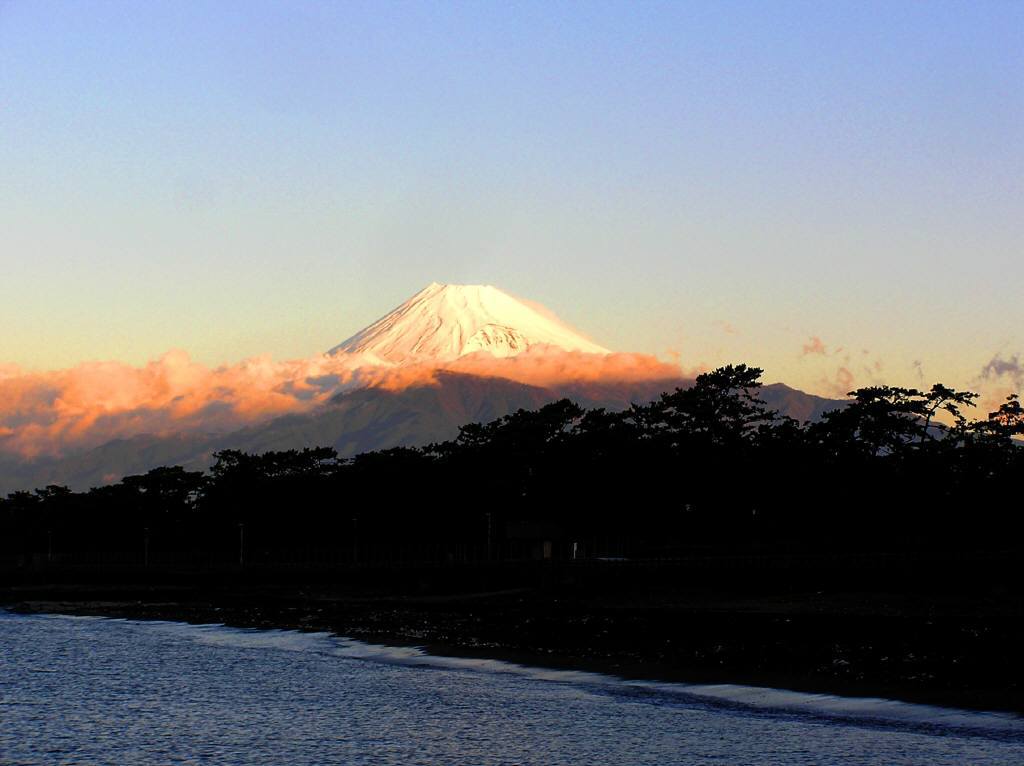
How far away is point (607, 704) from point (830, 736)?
815 cm

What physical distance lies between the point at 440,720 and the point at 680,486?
94.8 metres

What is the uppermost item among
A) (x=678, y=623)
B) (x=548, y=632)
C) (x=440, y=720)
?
(x=678, y=623)

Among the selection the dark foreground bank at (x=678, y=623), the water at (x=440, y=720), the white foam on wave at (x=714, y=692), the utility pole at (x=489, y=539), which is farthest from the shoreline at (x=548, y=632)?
the utility pole at (x=489, y=539)

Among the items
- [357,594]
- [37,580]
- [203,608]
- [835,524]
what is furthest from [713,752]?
[37,580]

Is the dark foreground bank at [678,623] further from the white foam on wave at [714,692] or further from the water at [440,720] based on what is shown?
the water at [440,720]

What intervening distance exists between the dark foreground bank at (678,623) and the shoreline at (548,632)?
10cm

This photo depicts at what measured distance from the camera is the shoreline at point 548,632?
1492 inches

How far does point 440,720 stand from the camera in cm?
3559

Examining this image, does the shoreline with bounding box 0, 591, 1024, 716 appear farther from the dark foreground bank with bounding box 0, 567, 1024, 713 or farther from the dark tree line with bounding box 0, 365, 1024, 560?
the dark tree line with bounding box 0, 365, 1024, 560

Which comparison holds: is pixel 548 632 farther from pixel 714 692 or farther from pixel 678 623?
pixel 714 692

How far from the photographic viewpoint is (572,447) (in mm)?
145375

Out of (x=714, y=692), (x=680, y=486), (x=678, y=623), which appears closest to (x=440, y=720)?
(x=714, y=692)

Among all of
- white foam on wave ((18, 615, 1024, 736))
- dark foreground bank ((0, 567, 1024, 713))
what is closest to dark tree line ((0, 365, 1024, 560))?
dark foreground bank ((0, 567, 1024, 713))

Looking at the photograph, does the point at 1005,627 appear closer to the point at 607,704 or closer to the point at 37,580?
the point at 607,704
